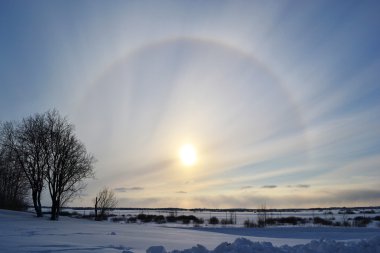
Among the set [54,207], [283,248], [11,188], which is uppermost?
[11,188]

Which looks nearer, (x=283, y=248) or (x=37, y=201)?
(x=283, y=248)

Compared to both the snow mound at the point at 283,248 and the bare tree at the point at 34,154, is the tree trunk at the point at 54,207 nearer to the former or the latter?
the bare tree at the point at 34,154

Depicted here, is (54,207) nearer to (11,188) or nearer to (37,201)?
(37,201)

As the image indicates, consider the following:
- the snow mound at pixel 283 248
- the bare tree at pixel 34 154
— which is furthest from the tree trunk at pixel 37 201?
the snow mound at pixel 283 248

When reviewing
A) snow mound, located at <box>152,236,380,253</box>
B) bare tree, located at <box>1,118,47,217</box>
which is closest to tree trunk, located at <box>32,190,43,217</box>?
bare tree, located at <box>1,118,47,217</box>

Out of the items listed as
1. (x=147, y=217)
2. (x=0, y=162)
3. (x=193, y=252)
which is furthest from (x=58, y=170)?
(x=193, y=252)

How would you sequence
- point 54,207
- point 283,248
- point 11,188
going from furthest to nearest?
point 11,188 < point 54,207 < point 283,248

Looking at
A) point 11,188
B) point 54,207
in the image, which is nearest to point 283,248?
point 54,207

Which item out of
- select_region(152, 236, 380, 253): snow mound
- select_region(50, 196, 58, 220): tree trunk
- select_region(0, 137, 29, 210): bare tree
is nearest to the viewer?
select_region(152, 236, 380, 253): snow mound

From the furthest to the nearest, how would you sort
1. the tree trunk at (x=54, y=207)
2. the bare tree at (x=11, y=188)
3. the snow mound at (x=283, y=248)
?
1. the bare tree at (x=11, y=188)
2. the tree trunk at (x=54, y=207)
3. the snow mound at (x=283, y=248)

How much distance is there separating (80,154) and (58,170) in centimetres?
271

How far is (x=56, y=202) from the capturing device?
3972 cm

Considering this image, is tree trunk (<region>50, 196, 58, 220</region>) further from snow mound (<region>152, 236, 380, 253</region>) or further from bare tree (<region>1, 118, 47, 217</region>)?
snow mound (<region>152, 236, 380, 253</region>)

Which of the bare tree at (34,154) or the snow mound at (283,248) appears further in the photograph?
the bare tree at (34,154)
